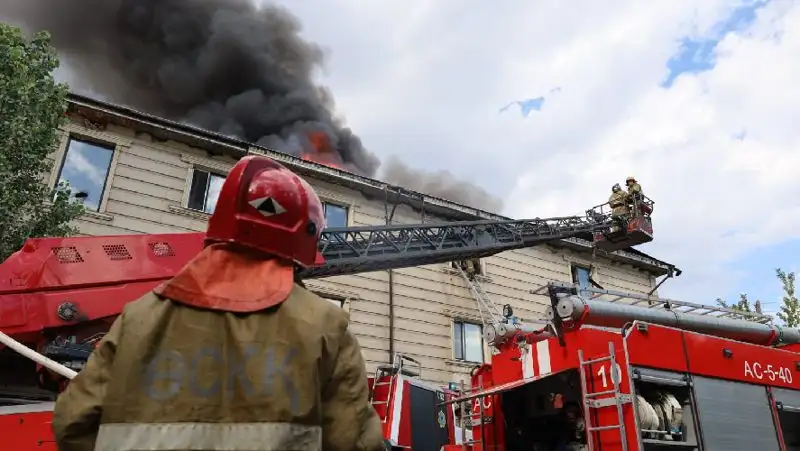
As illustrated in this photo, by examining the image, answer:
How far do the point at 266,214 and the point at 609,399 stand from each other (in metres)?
4.83

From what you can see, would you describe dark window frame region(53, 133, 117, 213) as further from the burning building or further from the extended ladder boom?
the extended ladder boom

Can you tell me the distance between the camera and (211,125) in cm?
1938

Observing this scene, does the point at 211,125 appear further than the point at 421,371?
Yes

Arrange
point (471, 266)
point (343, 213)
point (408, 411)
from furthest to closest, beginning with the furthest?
point (471, 266) < point (343, 213) < point (408, 411)

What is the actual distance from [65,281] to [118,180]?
306 inches

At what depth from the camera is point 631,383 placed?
5602 millimetres

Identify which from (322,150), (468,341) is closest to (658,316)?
(468,341)

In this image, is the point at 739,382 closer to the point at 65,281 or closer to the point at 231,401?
the point at 231,401

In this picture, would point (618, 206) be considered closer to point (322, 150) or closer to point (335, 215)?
point (335, 215)

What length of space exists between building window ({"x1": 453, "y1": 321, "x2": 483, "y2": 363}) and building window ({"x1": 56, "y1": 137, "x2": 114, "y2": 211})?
9227 mm

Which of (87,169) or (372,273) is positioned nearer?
(87,169)

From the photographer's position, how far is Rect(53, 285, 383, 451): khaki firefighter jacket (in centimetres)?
158

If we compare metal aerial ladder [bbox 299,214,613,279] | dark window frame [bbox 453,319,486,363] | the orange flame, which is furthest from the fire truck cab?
the orange flame

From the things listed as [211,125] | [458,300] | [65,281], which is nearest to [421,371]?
[458,300]
